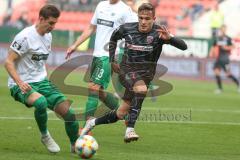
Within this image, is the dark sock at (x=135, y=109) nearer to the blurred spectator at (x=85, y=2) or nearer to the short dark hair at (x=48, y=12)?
the short dark hair at (x=48, y=12)

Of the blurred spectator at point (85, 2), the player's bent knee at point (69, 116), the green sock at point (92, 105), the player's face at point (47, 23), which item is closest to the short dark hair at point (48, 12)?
the player's face at point (47, 23)

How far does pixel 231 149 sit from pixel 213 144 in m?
0.55

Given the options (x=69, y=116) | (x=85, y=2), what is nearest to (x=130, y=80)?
(x=69, y=116)

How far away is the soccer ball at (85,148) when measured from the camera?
8.95 meters

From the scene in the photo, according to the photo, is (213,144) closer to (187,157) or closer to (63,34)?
(187,157)

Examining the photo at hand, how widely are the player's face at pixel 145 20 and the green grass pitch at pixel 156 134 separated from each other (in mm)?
1720

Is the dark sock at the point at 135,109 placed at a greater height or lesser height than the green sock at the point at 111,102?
greater

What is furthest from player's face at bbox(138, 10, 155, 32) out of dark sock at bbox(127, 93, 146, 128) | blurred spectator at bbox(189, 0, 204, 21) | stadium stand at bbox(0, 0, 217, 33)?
blurred spectator at bbox(189, 0, 204, 21)

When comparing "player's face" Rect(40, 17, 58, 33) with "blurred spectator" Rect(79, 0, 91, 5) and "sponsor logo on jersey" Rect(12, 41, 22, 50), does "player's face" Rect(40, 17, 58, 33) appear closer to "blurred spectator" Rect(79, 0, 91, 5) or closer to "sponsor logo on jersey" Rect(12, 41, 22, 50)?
"sponsor logo on jersey" Rect(12, 41, 22, 50)

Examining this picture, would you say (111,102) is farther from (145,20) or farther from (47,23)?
(47,23)

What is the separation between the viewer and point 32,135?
36.5ft

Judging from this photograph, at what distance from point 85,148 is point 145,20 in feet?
6.91

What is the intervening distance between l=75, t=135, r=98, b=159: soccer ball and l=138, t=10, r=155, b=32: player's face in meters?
1.90

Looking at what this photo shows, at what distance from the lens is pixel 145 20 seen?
9.95m
